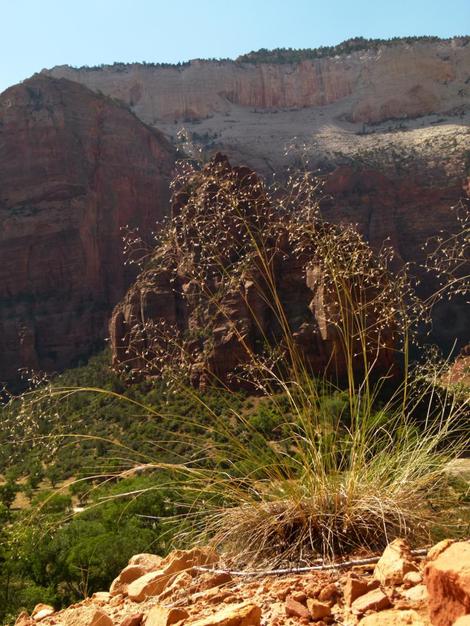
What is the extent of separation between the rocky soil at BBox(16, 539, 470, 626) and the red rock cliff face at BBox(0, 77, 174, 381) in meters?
58.8

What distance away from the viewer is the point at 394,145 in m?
89.1

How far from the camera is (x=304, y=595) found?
9.50 feet

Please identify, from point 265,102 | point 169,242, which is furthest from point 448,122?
point 169,242

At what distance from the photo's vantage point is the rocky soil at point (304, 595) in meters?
2.40

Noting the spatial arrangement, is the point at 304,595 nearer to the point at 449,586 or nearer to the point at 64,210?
the point at 449,586

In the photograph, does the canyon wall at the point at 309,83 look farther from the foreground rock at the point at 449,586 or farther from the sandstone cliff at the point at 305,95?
the foreground rock at the point at 449,586

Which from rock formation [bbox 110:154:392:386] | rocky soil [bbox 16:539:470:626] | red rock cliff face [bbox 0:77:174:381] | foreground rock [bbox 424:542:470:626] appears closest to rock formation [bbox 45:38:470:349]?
red rock cliff face [bbox 0:77:174:381]

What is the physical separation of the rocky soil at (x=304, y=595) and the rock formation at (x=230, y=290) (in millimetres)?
1230

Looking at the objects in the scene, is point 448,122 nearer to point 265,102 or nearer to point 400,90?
point 400,90

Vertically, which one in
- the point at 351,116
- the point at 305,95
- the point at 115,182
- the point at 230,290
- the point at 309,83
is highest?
the point at 309,83

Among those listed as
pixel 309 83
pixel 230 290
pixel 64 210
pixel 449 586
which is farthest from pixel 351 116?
pixel 449 586

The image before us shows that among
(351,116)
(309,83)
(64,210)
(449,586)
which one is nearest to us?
(449,586)

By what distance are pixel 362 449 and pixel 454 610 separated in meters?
1.61

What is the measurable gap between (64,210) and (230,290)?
68875 millimetres
